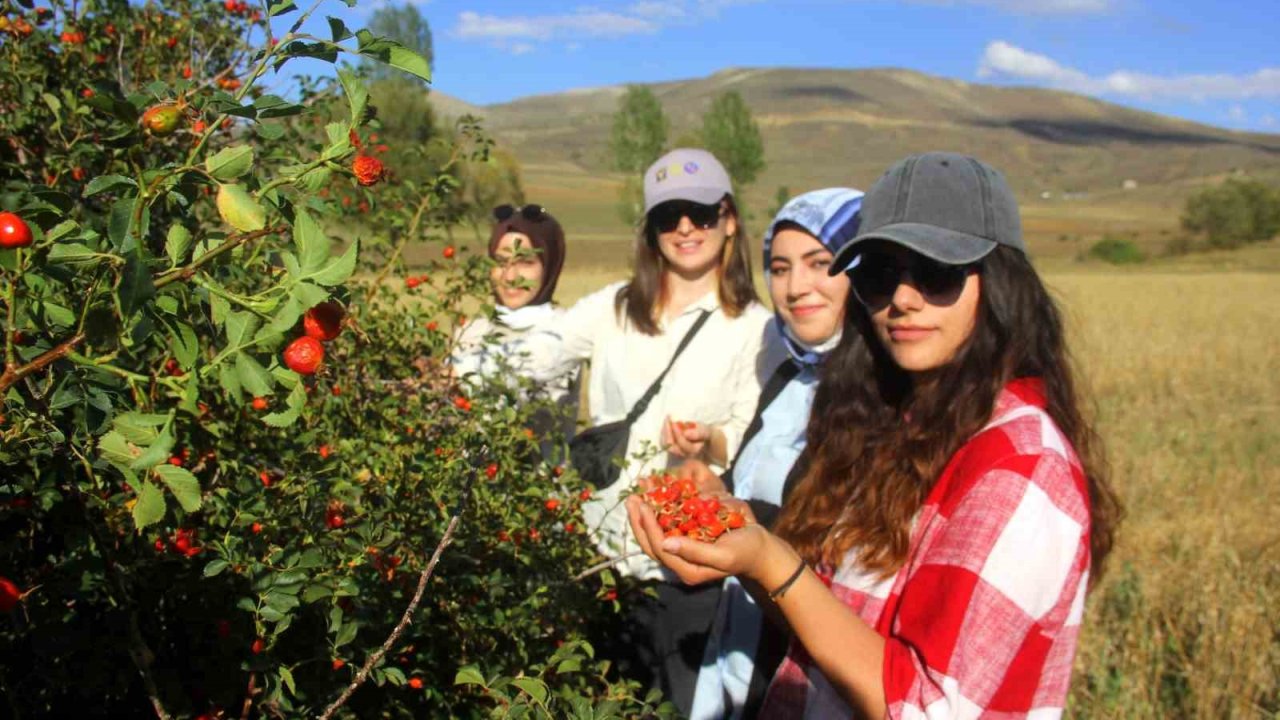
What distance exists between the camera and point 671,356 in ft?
9.33

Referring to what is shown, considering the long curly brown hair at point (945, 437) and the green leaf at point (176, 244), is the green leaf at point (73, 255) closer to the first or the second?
the green leaf at point (176, 244)

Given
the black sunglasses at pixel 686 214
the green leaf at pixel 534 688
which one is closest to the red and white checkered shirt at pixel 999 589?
the green leaf at pixel 534 688

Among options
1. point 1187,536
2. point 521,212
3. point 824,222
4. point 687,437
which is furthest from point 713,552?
point 1187,536

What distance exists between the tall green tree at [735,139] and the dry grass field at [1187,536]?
3445cm

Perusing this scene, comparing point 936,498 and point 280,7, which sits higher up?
point 280,7

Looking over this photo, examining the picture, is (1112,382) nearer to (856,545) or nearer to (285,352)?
(856,545)

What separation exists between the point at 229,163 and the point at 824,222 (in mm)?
1914

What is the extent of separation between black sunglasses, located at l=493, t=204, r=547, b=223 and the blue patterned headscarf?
0.99 m

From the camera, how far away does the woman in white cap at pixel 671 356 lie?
2545mm

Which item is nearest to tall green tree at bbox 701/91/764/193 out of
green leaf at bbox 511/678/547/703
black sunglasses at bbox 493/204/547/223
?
black sunglasses at bbox 493/204/547/223

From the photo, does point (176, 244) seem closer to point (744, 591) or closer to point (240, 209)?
point (240, 209)

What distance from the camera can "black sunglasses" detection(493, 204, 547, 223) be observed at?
3.21 meters

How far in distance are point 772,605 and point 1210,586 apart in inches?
104

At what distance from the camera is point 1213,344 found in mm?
13180
